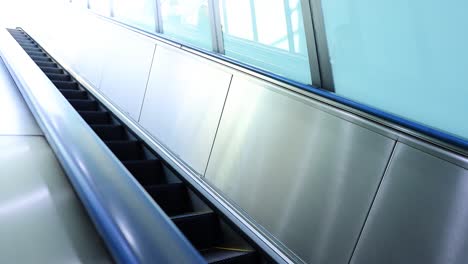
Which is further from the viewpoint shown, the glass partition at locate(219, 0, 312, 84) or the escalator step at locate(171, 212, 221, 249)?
the glass partition at locate(219, 0, 312, 84)

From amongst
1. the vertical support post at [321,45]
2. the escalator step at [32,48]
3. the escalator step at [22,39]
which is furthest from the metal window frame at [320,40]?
the escalator step at [22,39]

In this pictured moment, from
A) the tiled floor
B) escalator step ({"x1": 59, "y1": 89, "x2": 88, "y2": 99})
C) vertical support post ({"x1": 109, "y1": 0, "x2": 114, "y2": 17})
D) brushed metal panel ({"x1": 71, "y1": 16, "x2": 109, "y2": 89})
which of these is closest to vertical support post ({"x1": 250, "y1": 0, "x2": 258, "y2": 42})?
the tiled floor

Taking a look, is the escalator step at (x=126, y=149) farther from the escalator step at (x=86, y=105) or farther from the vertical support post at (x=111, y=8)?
the vertical support post at (x=111, y=8)

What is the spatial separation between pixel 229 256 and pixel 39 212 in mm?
1311

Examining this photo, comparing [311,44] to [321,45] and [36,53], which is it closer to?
[321,45]

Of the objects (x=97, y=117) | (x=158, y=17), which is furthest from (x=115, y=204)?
(x=158, y=17)

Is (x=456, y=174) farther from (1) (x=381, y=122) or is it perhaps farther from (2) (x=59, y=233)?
(2) (x=59, y=233)

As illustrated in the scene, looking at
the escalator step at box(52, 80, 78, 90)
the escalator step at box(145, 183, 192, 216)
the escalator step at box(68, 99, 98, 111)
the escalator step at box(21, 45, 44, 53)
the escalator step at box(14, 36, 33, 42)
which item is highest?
the escalator step at box(145, 183, 192, 216)

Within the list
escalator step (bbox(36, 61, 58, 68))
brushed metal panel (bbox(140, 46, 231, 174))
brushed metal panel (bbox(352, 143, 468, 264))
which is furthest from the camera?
escalator step (bbox(36, 61, 58, 68))

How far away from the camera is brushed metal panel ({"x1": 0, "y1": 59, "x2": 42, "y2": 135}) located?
6.97 feet

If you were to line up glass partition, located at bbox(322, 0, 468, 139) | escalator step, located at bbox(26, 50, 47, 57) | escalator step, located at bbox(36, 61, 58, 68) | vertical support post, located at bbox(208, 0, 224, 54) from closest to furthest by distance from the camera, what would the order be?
glass partition, located at bbox(322, 0, 468, 139), vertical support post, located at bbox(208, 0, 224, 54), escalator step, located at bbox(36, 61, 58, 68), escalator step, located at bbox(26, 50, 47, 57)

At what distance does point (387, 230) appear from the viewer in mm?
2088

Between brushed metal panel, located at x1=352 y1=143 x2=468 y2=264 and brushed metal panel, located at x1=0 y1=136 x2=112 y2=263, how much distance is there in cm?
140

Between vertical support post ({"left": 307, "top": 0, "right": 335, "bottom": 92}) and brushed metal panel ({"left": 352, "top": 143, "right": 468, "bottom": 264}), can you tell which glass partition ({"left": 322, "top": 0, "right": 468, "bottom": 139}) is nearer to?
vertical support post ({"left": 307, "top": 0, "right": 335, "bottom": 92})
